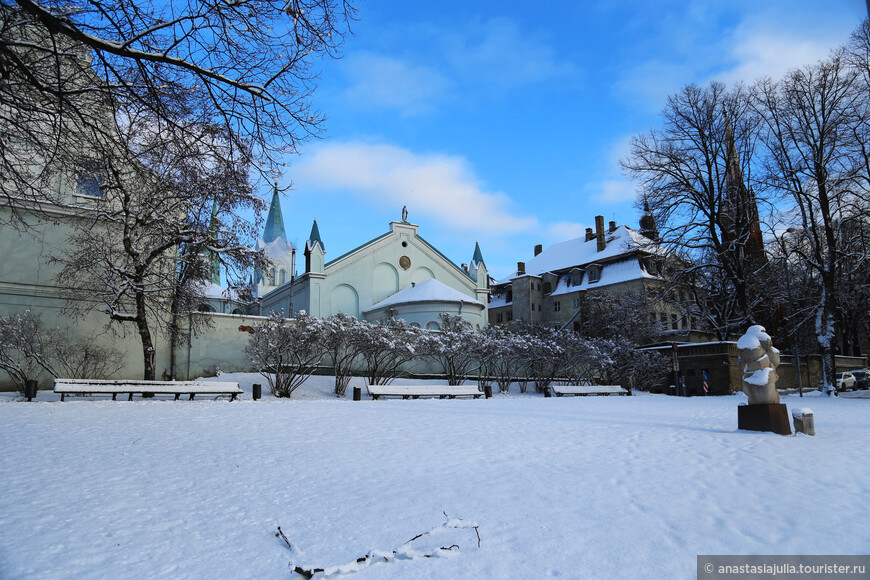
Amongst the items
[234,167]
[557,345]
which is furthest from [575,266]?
[234,167]

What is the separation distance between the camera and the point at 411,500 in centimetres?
547

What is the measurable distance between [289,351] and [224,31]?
16.1m

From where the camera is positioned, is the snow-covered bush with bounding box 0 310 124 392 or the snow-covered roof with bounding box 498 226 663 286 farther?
the snow-covered roof with bounding box 498 226 663 286

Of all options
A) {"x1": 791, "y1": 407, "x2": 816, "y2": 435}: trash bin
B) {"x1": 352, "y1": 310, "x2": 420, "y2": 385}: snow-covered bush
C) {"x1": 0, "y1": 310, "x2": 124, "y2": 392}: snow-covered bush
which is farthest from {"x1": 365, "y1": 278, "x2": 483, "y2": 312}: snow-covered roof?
{"x1": 791, "y1": 407, "x2": 816, "y2": 435}: trash bin

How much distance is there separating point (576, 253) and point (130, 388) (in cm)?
5039

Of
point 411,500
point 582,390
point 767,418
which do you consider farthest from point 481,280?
point 411,500

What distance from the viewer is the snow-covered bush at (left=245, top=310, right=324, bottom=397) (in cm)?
2055

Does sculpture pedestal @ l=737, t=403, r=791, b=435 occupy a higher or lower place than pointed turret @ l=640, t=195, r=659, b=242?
lower

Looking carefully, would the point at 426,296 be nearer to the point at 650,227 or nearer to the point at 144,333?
the point at 650,227

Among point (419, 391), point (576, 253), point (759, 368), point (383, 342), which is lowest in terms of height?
point (419, 391)

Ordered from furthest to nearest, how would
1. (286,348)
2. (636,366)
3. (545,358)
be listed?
(636,366) → (545,358) → (286,348)

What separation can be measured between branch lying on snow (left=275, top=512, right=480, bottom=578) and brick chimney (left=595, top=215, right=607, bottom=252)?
5523 centimetres

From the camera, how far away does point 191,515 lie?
4.87 m

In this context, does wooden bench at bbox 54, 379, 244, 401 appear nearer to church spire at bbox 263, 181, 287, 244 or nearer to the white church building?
the white church building
